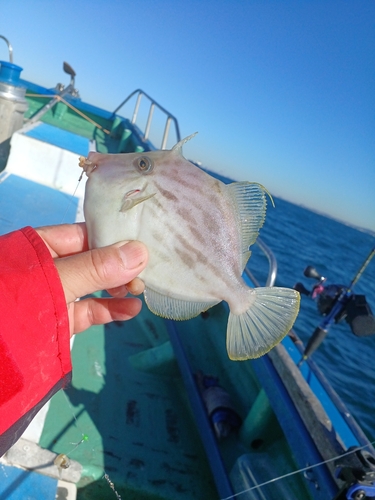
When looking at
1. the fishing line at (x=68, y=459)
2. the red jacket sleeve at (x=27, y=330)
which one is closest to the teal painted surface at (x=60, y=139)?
the fishing line at (x=68, y=459)

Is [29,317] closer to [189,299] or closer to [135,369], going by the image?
[189,299]

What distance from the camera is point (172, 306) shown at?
1825mm

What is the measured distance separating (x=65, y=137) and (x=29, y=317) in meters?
4.90

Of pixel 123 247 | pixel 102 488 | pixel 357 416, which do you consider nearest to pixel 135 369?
pixel 102 488

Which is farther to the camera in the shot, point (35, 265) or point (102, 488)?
point (102, 488)

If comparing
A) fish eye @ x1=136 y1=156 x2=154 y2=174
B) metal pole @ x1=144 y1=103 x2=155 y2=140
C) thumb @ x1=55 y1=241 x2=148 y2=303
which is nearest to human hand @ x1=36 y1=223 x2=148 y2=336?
thumb @ x1=55 y1=241 x2=148 y2=303

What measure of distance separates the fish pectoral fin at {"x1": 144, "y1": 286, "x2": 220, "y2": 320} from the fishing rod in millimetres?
2029

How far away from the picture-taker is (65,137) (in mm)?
5523

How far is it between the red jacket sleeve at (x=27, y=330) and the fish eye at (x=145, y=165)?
1.91ft

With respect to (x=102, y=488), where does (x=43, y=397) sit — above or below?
above

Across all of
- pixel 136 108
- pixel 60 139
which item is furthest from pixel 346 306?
pixel 136 108

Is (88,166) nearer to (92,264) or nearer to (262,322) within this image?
(92,264)

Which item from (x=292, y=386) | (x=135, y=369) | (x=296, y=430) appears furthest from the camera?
(x=135, y=369)

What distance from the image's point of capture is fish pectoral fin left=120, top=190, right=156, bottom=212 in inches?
63.6
